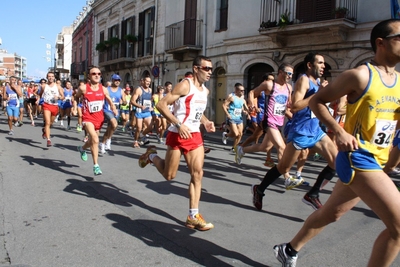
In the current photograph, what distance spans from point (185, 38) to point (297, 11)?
7564 millimetres

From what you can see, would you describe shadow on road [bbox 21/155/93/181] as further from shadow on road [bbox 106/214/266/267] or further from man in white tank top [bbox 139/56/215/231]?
man in white tank top [bbox 139/56/215/231]

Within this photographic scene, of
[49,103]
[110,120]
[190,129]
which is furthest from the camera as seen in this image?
[49,103]

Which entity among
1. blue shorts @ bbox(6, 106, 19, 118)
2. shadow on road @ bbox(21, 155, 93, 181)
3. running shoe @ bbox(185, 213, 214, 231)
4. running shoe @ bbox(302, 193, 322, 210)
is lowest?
shadow on road @ bbox(21, 155, 93, 181)

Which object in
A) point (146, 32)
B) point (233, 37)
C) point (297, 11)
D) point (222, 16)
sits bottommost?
point (233, 37)

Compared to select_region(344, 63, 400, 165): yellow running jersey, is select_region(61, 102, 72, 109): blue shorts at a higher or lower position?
lower

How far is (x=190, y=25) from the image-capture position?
21.4 meters

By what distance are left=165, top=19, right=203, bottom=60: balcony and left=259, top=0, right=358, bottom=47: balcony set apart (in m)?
4.98

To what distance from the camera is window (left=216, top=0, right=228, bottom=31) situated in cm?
1959

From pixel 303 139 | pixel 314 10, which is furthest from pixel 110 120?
pixel 314 10

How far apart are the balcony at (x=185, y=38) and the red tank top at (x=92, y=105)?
46.0ft

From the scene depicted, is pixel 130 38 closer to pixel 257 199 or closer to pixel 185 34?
pixel 185 34

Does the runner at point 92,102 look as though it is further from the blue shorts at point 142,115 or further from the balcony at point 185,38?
the balcony at point 185,38

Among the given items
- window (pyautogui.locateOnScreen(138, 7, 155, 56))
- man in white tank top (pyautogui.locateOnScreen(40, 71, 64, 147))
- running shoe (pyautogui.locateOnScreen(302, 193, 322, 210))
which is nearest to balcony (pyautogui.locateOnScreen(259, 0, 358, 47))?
man in white tank top (pyautogui.locateOnScreen(40, 71, 64, 147))

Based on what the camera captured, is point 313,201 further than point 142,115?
No
